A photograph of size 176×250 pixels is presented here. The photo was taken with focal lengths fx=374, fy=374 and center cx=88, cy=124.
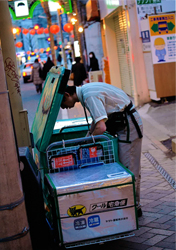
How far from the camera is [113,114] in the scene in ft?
13.0

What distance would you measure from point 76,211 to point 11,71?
2542mm

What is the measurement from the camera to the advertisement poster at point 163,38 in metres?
10.9

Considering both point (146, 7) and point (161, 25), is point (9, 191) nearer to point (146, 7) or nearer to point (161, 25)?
point (161, 25)

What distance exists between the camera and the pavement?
→ 12.3 ft

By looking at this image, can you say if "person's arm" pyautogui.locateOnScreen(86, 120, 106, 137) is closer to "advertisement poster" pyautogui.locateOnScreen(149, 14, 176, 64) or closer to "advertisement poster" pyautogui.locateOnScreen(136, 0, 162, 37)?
"advertisement poster" pyautogui.locateOnScreen(149, 14, 176, 64)

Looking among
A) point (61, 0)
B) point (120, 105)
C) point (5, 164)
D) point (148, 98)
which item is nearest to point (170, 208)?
point (120, 105)

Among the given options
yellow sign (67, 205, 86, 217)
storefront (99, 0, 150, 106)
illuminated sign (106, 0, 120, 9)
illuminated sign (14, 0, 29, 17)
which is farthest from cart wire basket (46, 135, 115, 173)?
illuminated sign (14, 0, 29, 17)

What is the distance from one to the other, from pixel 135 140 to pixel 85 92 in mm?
823

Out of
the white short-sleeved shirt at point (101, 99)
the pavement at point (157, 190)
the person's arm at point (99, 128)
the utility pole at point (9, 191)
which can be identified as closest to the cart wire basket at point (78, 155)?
the person's arm at point (99, 128)

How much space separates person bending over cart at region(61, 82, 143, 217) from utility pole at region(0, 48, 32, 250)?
1070mm

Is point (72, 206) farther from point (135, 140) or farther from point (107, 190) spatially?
point (135, 140)

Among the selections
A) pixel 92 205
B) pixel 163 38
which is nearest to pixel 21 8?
pixel 163 38

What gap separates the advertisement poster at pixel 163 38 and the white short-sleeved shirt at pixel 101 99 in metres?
7.45

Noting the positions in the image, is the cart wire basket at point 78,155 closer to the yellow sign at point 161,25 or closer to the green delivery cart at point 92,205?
the green delivery cart at point 92,205
